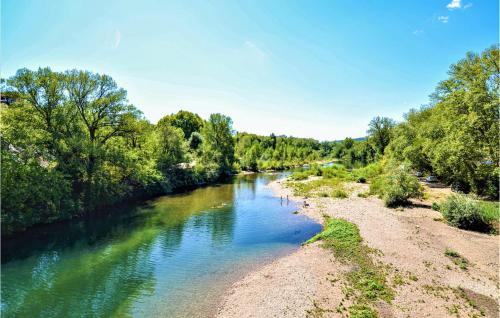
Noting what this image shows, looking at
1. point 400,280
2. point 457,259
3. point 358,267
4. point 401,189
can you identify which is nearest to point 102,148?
point 358,267

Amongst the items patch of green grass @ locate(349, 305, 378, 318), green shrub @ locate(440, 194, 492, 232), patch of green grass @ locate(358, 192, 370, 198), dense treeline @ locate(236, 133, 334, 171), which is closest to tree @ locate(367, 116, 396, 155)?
dense treeline @ locate(236, 133, 334, 171)

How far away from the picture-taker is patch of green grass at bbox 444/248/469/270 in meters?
17.9

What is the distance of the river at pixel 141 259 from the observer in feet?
49.9

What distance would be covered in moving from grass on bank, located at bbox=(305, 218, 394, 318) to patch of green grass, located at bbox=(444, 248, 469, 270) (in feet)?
17.8

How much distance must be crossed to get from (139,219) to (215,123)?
52.6 meters

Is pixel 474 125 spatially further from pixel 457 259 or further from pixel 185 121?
pixel 185 121

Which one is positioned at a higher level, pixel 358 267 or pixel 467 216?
pixel 467 216

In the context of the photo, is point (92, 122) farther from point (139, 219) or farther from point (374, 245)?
point (374, 245)

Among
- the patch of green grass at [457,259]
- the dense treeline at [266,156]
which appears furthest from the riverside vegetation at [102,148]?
the dense treeline at [266,156]

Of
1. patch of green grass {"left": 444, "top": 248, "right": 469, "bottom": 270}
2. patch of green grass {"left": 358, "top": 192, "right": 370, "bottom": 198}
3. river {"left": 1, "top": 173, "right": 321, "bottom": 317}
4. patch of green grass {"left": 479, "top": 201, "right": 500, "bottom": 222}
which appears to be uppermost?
patch of green grass {"left": 479, "top": 201, "right": 500, "bottom": 222}

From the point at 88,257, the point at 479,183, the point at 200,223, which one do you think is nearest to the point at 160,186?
the point at 200,223

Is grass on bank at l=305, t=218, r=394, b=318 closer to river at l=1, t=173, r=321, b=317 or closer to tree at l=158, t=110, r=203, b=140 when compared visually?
river at l=1, t=173, r=321, b=317

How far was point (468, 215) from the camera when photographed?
24719 mm

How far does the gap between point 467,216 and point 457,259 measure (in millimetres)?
8379
